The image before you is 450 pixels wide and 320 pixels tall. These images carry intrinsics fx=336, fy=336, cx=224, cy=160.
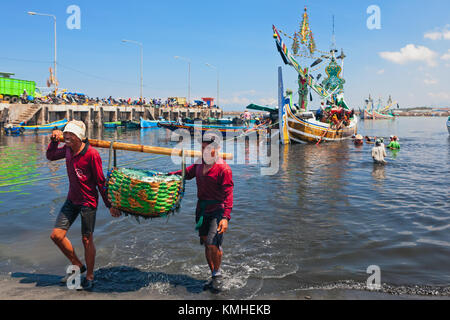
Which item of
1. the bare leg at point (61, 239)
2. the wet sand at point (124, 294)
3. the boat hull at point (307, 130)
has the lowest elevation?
the wet sand at point (124, 294)

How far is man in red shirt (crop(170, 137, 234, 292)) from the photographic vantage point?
395 centimetres

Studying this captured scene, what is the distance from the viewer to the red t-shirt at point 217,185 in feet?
13.0

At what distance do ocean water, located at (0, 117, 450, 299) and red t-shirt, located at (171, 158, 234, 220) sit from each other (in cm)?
108

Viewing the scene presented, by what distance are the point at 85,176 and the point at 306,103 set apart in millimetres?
35559

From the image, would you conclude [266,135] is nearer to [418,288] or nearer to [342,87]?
[342,87]

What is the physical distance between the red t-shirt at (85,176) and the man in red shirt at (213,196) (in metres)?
1.12

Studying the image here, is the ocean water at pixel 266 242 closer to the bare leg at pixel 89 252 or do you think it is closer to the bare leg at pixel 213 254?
the bare leg at pixel 89 252

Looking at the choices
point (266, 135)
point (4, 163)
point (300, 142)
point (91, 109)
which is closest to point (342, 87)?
point (266, 135)

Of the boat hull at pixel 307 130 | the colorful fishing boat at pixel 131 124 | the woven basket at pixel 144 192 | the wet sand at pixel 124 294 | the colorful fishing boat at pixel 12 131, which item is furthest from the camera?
the colorful fishing boat at pixel 131 124

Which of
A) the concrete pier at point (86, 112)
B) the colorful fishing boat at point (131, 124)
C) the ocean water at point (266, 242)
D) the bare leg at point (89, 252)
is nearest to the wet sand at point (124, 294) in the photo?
the ocean water at point (266, 242)

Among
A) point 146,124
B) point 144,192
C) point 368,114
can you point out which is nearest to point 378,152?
point 144,192

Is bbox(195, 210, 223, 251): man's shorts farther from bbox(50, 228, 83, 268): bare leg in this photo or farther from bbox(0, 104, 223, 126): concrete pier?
bbox(0, 104, 223, 126): concrete pier

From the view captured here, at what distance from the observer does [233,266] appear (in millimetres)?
4957
